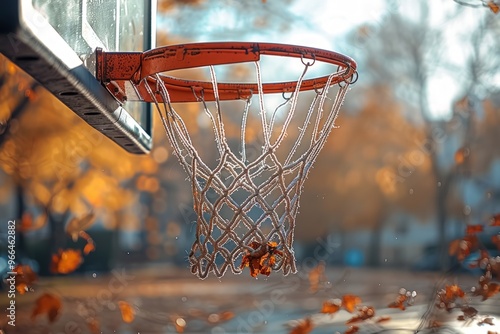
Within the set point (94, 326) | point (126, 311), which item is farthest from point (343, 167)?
point (94, 326)

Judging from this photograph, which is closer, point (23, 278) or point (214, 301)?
point (23, 278)

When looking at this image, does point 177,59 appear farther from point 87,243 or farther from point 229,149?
point 87,243

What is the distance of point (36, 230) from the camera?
4.48 metres

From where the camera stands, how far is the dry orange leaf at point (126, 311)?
161 inches

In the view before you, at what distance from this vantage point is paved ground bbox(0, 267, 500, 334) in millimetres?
4070

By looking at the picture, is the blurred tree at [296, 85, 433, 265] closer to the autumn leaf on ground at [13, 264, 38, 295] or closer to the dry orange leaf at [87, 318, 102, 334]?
the dry orange leaf at [87, 318, 102, 334]

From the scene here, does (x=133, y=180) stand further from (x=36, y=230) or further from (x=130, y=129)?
(x=130, y=129)

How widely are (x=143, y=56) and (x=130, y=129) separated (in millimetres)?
240

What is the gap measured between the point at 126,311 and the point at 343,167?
1941mm

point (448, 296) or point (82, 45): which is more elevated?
point (82, 45)

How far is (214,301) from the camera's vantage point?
4492 mm

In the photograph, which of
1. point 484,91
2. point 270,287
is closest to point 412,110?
point 484,91

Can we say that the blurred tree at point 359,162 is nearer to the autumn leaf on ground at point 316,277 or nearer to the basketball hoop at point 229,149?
the autumn leaf on ground at point 316,277

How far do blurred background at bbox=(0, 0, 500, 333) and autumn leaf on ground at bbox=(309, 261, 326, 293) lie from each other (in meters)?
0.09
